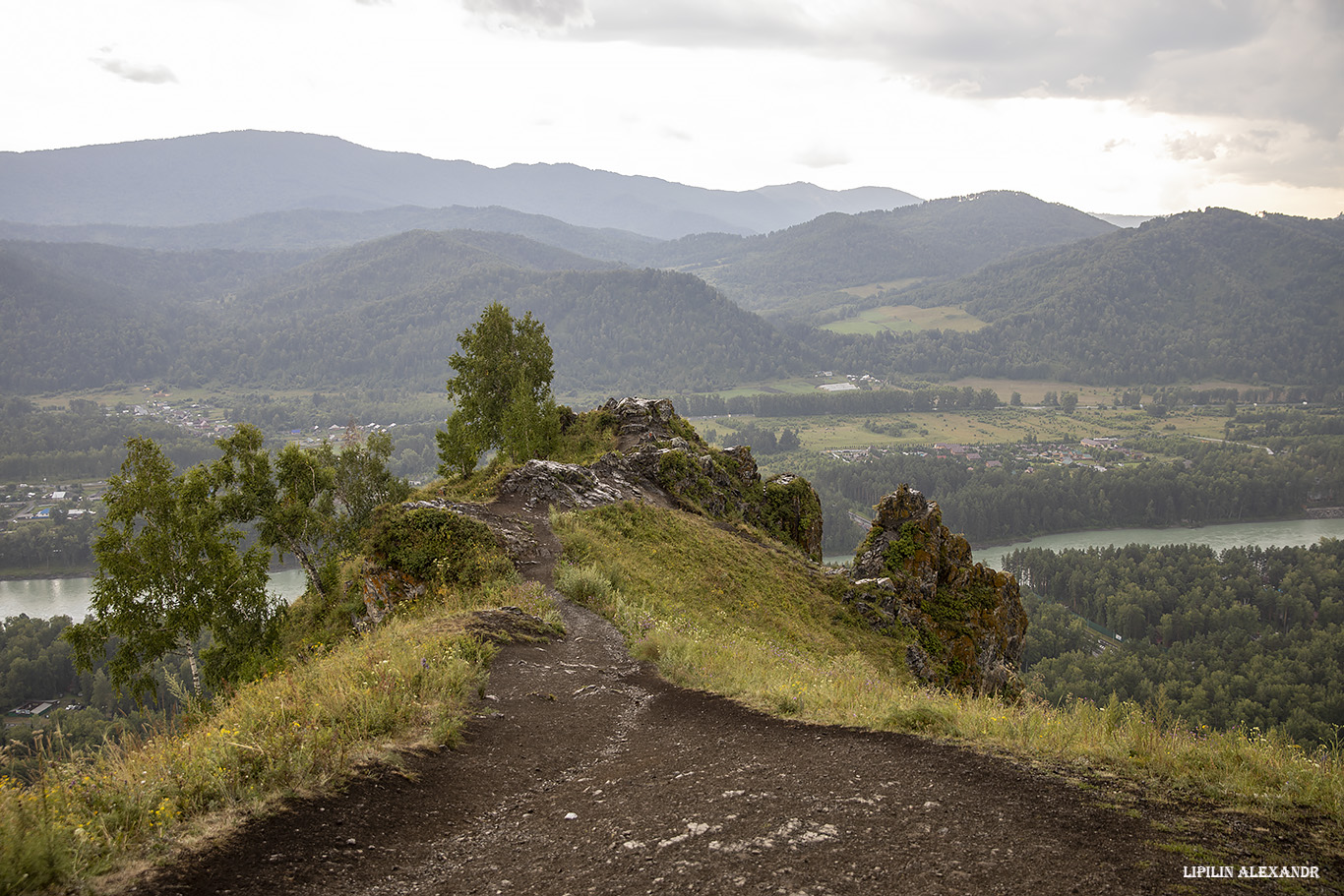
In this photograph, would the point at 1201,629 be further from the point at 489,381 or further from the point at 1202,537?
the point at 489,381

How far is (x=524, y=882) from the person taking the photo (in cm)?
611

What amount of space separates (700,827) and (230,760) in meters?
4.85

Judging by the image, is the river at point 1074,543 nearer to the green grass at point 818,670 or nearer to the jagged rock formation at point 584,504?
the jagged rock formation at point 584,504

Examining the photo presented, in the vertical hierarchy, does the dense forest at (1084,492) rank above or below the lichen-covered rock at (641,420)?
below

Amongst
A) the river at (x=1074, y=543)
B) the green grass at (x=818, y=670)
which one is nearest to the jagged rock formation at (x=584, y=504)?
the green grass at (x=818, y=670)

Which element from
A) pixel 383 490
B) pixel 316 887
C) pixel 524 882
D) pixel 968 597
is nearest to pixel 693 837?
pixel 524 882

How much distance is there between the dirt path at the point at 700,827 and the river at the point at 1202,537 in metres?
124

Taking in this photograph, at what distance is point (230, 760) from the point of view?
274 inches

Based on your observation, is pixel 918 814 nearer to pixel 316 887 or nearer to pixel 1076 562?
pixel 316 887

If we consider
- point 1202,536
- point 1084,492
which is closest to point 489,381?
point 1084,492

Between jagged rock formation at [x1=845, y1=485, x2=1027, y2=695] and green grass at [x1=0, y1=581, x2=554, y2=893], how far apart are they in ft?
66.3

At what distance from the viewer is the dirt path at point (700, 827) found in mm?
5809

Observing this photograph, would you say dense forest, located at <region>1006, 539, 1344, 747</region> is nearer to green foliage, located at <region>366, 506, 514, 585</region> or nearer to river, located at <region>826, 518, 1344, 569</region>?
river, located at <region>826, 518, 1344, 569</region>

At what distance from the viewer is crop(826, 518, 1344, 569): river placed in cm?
13450
